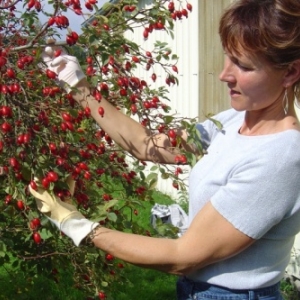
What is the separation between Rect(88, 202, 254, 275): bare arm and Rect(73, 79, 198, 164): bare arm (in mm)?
487

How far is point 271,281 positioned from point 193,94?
165 inches

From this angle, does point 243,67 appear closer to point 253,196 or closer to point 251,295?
point 253,196

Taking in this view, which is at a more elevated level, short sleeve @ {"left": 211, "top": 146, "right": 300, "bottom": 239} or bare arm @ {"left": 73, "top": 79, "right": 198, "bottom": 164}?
bare arm @ {"left": 73, "top": 79, "right": 198, "bottom": 164}

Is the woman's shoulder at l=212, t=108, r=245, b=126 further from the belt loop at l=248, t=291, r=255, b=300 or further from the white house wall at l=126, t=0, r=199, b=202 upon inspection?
the white house wall at l=126, t=0, r=199, b=202

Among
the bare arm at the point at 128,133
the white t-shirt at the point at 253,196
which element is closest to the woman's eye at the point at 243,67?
the white t-shirt at the point at 253,196

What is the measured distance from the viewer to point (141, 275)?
416cm

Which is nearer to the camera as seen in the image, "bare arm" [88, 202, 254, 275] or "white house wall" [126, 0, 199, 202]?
"bare arm" [88, 202, 254, 275]

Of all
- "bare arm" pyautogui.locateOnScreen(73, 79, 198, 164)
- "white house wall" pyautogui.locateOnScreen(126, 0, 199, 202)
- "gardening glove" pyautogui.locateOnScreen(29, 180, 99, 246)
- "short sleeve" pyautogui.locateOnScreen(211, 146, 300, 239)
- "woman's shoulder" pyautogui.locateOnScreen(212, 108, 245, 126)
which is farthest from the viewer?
"white house wall" pyautogui.locateOnScreen(126, 0, 199, 202)

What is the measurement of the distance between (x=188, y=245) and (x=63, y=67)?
76cm

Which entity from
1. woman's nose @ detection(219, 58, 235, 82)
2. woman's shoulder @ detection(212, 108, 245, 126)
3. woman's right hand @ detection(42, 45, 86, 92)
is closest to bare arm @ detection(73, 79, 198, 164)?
woman's right hand @ detection(42, 45, 86, 92)

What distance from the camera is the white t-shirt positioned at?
149 cm

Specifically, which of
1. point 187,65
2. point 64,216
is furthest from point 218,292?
point 187,65

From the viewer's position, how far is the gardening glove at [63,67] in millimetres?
1936

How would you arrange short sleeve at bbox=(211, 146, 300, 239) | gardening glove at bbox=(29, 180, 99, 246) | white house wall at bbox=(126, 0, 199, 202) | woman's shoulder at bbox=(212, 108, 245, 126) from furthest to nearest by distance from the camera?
white house wall at bbox=(126, 0, 199, 202) < woman's shoulder at bbox=(212, 108, 245, 126) < gardening glove at bbox=(29, 180, 99, 246) < short sleeve at bbox=(211, 146, 300, 239)
